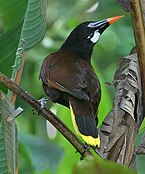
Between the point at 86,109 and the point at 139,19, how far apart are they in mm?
464

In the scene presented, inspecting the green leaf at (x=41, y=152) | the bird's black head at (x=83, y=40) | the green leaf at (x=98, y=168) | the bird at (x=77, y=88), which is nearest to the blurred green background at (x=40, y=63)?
the green leaf at (x=41, y=152)

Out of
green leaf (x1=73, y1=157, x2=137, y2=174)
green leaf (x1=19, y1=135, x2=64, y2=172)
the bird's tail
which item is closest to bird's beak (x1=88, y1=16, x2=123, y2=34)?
the bird's tail

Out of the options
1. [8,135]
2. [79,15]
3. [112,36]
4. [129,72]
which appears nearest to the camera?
[8,135]

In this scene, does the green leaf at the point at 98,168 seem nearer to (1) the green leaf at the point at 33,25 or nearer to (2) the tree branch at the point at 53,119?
(2) the tree branch at the point at 53,119

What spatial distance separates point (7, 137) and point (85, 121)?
408 mm

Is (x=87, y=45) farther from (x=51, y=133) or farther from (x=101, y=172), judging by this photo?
(x=101, y=172)

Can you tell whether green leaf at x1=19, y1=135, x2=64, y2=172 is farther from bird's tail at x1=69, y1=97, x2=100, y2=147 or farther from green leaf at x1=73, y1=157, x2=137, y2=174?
green leaf at x1=73, y1=157, x2=137, y2=174

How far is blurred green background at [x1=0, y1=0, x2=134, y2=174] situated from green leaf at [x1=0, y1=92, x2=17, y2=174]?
2.53 ft

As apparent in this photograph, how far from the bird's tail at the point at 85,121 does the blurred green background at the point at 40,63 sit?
347 mm

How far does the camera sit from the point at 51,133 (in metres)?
2.97

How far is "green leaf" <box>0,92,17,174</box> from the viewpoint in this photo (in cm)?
91

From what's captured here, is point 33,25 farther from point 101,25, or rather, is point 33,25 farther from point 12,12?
point 101,25

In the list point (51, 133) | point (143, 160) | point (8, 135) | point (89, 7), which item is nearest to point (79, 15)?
point (89, 7)

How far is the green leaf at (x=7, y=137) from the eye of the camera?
35.7 inches
